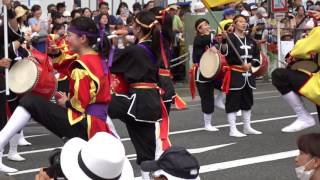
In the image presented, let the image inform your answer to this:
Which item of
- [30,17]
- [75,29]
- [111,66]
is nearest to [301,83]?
[111,66]

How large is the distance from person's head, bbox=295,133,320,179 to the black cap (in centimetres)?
91

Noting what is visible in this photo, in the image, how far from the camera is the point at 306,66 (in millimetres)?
7840

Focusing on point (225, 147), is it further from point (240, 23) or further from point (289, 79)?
point (240, 23)

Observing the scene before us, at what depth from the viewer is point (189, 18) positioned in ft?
50.6

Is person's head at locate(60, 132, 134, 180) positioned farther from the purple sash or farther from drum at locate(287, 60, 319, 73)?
drum at locate(287, 60, 319, 73)

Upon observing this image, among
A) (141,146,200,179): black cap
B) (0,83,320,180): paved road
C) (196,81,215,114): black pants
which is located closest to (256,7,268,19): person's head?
(0,83,320,180): paved road

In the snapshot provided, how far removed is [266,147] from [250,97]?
1.05 meters

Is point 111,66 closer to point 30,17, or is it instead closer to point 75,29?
point 75,29

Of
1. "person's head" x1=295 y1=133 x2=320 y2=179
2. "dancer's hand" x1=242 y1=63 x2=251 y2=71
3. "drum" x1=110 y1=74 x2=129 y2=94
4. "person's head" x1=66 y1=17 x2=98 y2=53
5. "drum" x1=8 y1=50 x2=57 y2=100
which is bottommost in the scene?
"dancer's hand" x1=242 y1=63 x2=251 y2=71

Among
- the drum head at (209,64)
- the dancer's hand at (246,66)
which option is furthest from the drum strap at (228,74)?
the drum head at (209,64)

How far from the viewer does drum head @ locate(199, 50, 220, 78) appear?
952 centimetres

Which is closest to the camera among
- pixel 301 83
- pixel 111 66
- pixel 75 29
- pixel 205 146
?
pixel 75 29

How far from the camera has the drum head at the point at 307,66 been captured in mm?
7707

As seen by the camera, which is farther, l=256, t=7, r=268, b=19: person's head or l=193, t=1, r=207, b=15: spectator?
l=256, t=7, r=268, b=19: person's head
